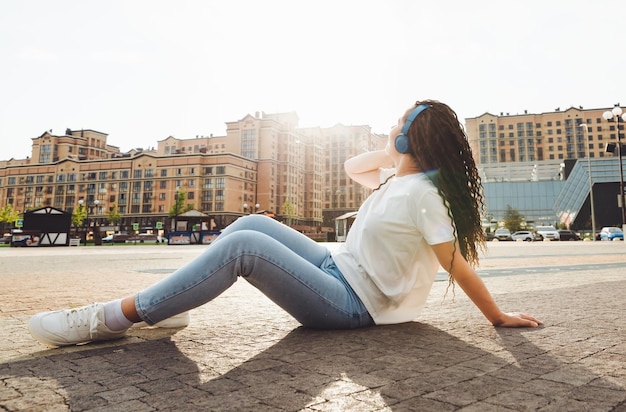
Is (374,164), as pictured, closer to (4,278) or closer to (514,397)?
(514,397)

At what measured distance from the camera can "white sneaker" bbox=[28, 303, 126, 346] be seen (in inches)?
82.9

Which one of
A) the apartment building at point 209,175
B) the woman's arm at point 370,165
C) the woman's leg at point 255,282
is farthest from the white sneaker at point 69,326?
the apartment building at point 209,175

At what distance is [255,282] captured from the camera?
7.28 feet

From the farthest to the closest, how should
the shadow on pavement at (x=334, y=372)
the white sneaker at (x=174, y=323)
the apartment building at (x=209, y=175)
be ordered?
the apartment building at (x=209, y=175) → the white sneaker at (x=174, y=323) → the shadow on pavement at (x=334, y=372)

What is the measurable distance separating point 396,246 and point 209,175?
74.2m

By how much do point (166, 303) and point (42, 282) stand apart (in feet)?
16.8

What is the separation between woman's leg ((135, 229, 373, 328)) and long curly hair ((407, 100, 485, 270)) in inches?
28.6

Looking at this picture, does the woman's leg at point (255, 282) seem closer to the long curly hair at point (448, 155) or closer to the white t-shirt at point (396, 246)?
the white t-shirt at point (396, 246)

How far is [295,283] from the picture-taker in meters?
2.16

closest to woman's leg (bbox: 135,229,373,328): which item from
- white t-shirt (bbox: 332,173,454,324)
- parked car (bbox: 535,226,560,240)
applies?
white t-shirt (bbox: 332,173,454,324)

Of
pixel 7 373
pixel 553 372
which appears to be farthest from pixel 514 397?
pixel 7 373

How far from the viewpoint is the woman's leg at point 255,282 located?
6.61ft

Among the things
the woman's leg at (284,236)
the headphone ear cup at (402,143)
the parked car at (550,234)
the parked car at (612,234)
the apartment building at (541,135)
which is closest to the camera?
the headphone ear cup at (402,143)

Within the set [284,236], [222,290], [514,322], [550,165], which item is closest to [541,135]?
[550,165]
